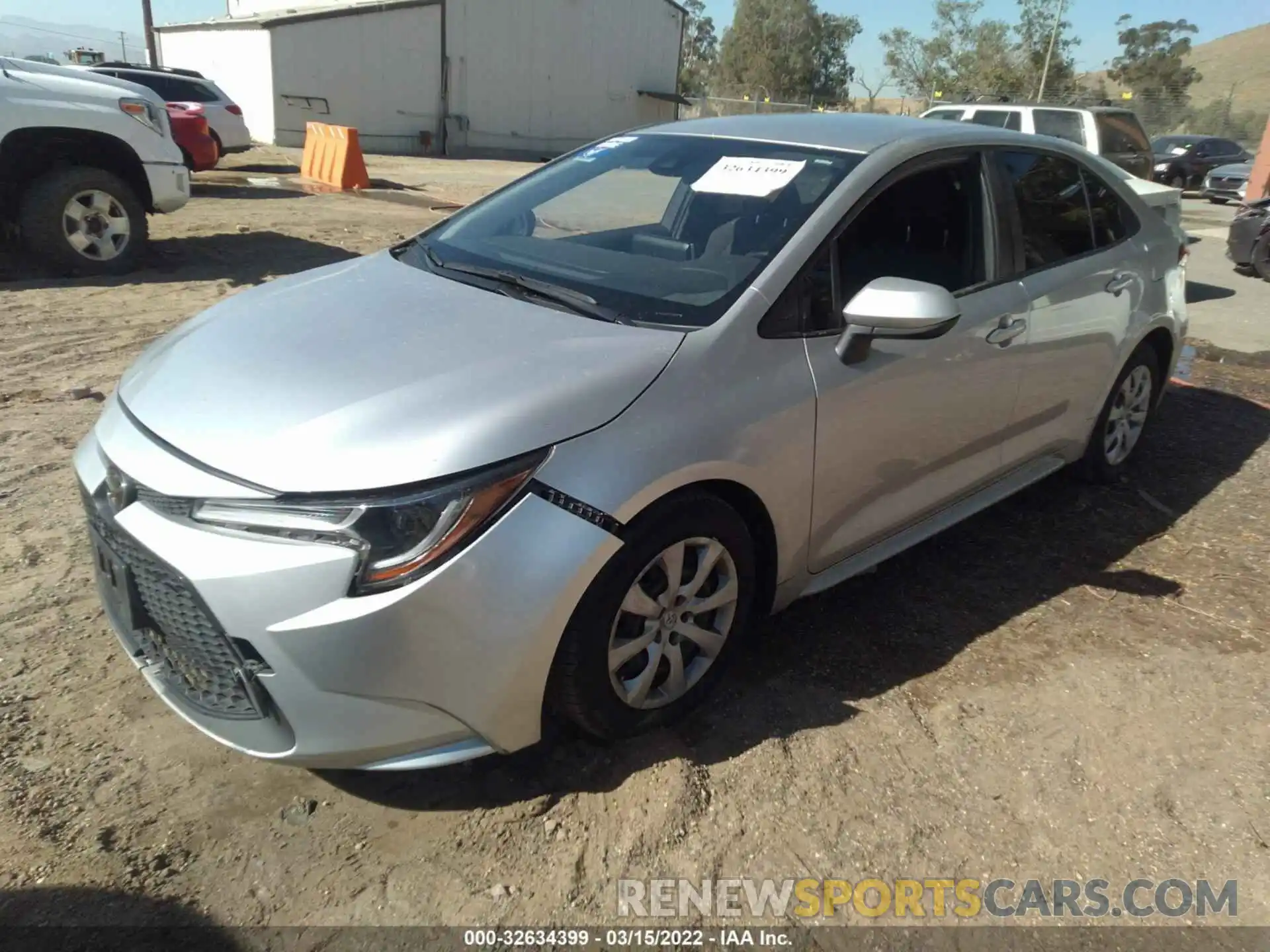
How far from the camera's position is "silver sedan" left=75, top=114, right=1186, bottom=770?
2.08 m

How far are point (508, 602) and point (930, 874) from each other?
1247mm

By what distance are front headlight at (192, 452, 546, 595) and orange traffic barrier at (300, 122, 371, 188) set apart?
48.4 feet

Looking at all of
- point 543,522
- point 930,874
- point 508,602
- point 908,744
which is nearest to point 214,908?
point 508,602

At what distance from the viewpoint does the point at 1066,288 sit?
3746 mm

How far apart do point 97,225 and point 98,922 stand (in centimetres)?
717

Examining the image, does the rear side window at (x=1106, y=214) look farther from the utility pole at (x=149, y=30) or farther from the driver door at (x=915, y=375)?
the utility pole at (x=149, y=30)

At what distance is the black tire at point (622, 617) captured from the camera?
90.1 inches

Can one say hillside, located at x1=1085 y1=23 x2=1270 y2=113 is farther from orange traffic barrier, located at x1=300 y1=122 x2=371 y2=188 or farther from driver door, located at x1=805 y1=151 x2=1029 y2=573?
driver door, located at x1=805 y1=151 x2=1029 y2=573

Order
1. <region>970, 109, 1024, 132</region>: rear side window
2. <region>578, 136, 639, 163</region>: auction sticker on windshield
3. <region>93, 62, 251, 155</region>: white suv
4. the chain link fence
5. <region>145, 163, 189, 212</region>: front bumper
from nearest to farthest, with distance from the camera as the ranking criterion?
<region>578, 136, 639, 163</region>: auction sticker on windshield < <region>145, 163, 189, 212</region>: front bumper < <region>970, 109, 1024, 132</region>: rear side window < <region>93, 62, 251, 155</region>: white suv < the chain link fence

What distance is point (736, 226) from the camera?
9.77 feet

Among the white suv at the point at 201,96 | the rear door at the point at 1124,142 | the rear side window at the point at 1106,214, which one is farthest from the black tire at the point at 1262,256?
the white suv at the point at 201,96

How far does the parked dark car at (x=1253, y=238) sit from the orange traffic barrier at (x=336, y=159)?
12581mm

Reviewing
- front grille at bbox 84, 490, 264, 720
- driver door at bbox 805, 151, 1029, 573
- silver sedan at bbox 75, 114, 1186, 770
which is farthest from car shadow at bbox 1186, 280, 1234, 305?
front grille at bbox 84, 490, 264, 720

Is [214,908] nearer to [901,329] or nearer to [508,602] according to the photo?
[508,602]
